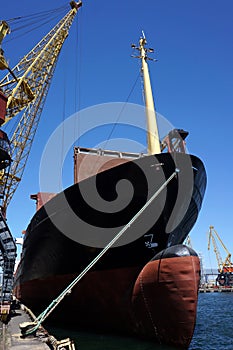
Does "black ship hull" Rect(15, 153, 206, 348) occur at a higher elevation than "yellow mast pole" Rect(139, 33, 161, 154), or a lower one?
lower

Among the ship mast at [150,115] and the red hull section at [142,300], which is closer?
the red hull section at [142,300]

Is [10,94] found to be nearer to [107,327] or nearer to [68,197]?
[68,197]

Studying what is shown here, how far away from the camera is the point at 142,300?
823 centimetres

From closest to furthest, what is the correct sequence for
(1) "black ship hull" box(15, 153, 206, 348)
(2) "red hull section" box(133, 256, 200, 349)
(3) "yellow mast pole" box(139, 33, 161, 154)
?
(2) "red hull section" box(133, 256, 200, 349), (1) "black ship hull" box(15, 153, 206, 348), (3) "yellow mast pole" box(139, 33, 161, 154)

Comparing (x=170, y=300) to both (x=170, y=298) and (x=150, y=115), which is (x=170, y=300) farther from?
(x=150, y=115)

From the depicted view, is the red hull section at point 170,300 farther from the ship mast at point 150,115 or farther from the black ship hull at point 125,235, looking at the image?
the ship mast at point 150,115

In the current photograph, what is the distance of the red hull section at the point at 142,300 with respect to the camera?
24.9 feet

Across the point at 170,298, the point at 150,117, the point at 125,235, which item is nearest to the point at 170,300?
the point at 170,298

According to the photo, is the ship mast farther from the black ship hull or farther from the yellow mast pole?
the black ship hull

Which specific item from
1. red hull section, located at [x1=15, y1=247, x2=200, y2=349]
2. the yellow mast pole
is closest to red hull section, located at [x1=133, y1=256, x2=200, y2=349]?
red hull section, located at [x1=15, y1=247, x2=200, y2=349]

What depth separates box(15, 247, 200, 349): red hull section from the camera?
7.60 meters

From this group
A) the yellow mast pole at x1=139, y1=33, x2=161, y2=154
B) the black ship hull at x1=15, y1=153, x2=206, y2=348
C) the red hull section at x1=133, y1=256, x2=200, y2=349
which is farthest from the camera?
the yellow mast pole at x1=139, y1=33, x2=161, y2=154

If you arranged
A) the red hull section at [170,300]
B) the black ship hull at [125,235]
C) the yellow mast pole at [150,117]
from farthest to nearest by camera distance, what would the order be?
the yellow mast pole at [150,117], the black ship hull at [125,235], the red hull section at [170,300]

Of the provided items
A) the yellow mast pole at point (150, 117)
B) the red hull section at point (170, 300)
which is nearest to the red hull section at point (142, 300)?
the red hull section at point (170, 300)
